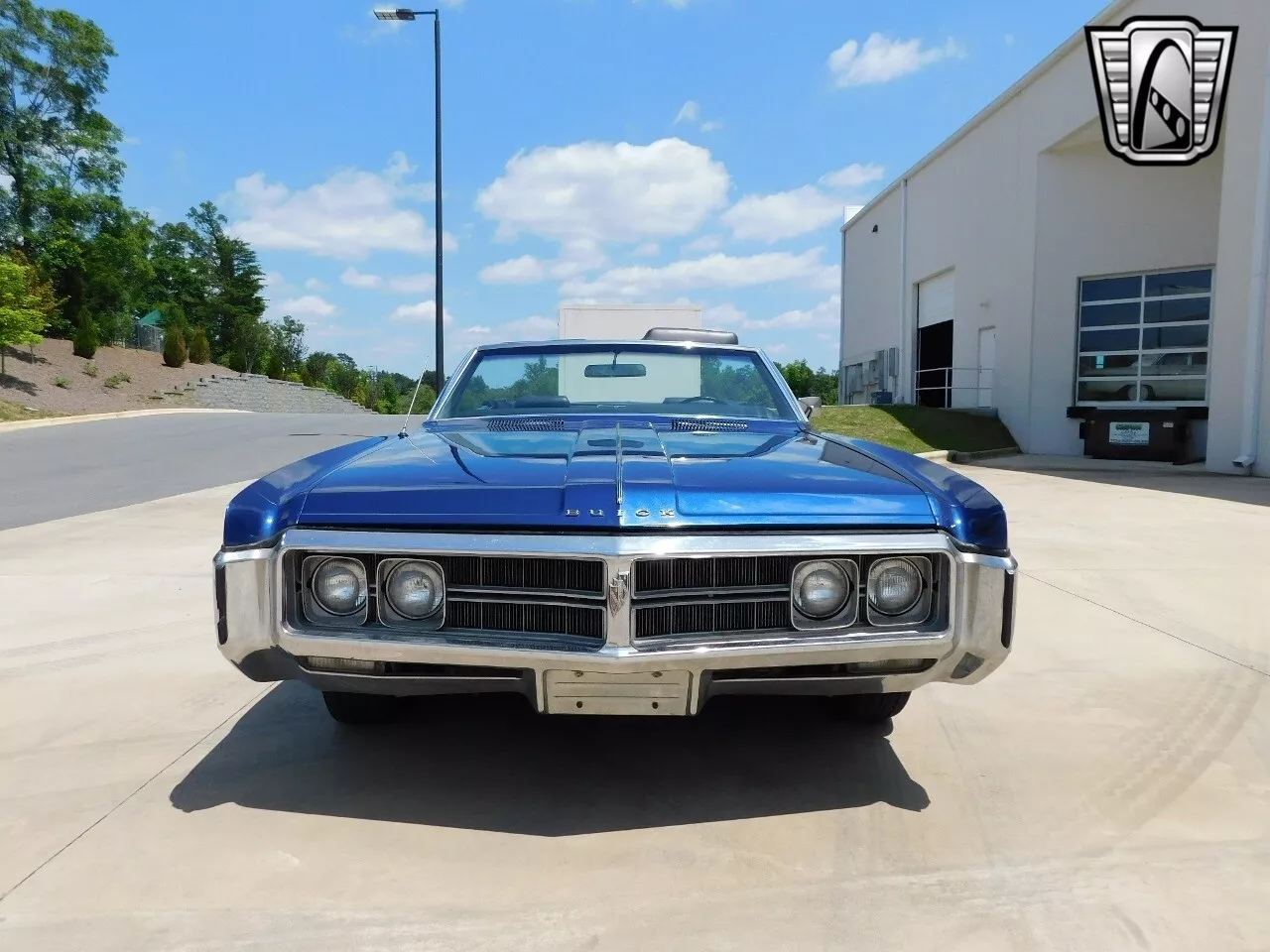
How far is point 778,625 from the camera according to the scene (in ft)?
7.25

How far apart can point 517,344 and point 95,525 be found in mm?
5098

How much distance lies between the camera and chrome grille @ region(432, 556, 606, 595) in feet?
6.97

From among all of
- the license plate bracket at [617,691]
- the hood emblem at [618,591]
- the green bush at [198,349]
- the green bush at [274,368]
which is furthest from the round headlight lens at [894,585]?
the green bush at [274,368]

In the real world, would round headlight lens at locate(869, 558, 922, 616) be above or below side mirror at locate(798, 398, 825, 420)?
below

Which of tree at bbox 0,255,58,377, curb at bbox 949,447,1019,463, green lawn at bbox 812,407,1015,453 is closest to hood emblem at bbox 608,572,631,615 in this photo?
green lawn at bbox 812,407,1015,453

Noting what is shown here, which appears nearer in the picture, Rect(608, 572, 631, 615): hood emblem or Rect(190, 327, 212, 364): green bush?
Rect(608, 572, 631, 615): hood emblem

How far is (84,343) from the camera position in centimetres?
3278

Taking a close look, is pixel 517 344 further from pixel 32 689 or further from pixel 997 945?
pixel 997 945

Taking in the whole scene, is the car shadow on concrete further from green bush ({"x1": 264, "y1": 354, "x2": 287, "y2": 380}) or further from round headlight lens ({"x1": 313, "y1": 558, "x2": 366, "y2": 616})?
green bush ({"x1": 264, "y1": 354, "x2": 287, "y2": 380})

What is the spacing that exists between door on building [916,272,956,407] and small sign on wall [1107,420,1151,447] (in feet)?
19.7

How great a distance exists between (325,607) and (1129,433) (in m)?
15.8

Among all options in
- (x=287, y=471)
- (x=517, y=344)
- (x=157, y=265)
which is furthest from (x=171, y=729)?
(x=157, y=265)

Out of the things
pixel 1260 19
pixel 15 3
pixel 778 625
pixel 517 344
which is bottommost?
pixel 778 625

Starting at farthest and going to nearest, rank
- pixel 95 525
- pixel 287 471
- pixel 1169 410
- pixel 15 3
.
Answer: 1. pixel 15 3
2. pixel 1169 410
3. pixel 95 525
4. pixel 287 471
